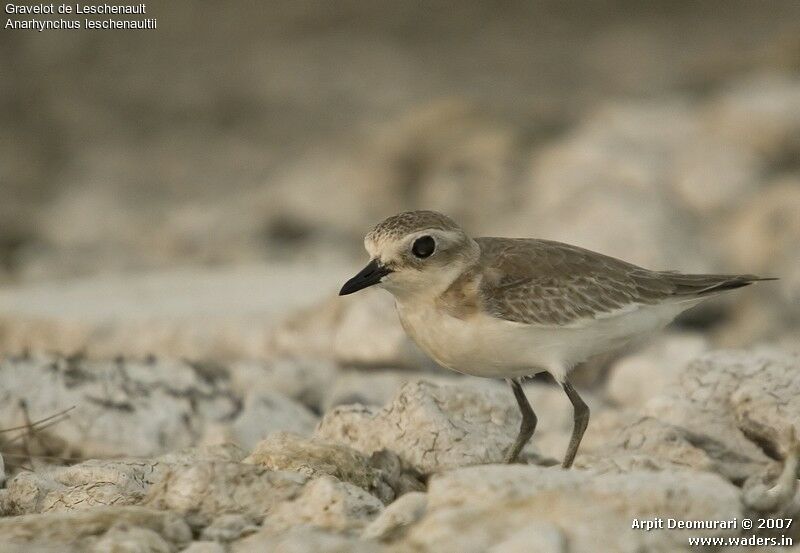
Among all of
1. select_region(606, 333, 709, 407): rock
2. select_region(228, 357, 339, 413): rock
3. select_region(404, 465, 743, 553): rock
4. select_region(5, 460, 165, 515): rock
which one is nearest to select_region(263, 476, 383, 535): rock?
select_region(404, 465, 743, 553): rock

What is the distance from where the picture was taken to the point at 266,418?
7508 millimetres

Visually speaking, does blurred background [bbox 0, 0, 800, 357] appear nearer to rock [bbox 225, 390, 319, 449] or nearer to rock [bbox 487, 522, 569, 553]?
rock [bbox 225, 390, 319, 449]

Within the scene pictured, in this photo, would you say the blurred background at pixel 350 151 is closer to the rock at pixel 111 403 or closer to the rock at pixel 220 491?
the rock at pixel 111 403

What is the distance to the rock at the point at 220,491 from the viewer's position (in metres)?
5.04

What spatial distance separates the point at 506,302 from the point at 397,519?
1685mm

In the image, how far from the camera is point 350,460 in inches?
226

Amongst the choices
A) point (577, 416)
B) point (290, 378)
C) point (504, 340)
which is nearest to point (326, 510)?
point (504, 340)

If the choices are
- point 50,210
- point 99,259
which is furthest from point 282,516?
point 50,210

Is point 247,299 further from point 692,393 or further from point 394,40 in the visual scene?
point 394,40

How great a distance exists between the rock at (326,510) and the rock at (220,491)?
0.07 metres

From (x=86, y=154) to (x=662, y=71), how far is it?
8.07 m

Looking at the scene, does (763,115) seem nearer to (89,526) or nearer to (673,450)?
(673,450)

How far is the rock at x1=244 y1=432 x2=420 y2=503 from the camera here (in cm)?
A: 564

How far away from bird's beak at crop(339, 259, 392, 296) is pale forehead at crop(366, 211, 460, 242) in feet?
0.41
